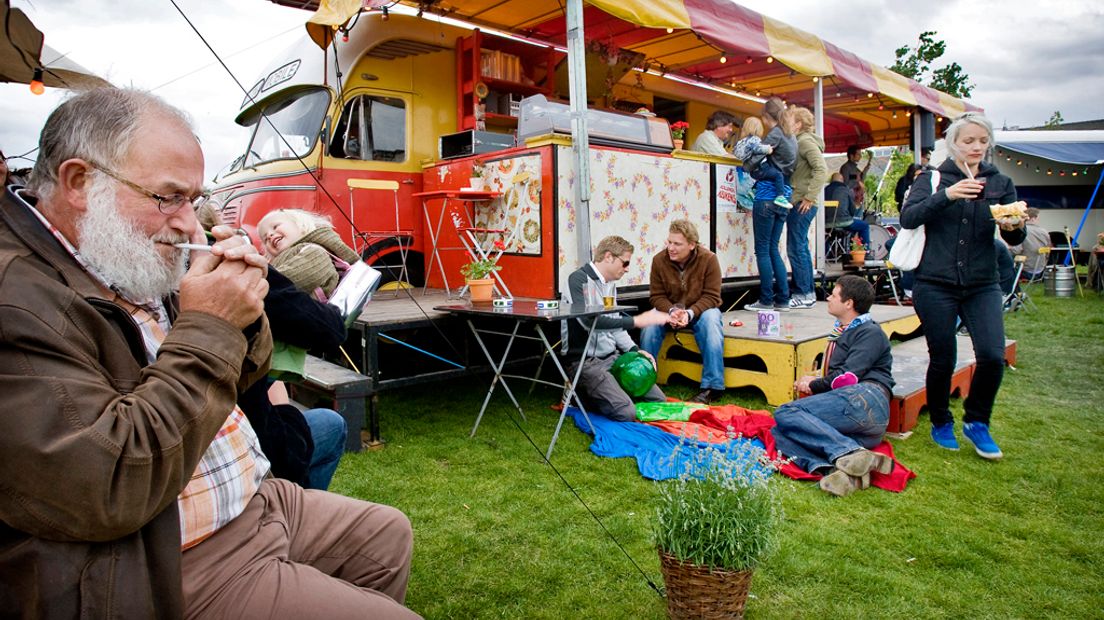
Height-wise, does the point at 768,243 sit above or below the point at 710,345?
above

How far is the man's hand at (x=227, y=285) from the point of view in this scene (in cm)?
124

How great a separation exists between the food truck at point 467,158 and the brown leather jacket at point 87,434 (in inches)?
168

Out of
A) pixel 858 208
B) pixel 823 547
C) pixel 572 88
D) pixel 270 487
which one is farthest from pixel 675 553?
pixel 858 208

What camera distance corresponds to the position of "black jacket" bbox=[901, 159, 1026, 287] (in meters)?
3.75

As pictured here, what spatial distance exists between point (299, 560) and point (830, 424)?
298 cm

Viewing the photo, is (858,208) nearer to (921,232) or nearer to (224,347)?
(921,232)

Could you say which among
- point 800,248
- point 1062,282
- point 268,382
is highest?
point 800,248

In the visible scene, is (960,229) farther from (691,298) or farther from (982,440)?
(691,298)

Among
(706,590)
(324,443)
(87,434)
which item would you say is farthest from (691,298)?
(87,434)

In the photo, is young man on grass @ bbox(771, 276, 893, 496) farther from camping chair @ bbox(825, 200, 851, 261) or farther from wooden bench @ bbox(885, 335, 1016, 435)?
camping chair @ bbox(825, 200, 851, 261)

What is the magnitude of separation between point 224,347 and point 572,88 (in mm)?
4421

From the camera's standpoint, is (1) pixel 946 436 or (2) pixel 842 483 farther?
(1) pixel 946 436

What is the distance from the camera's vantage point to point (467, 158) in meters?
6.12

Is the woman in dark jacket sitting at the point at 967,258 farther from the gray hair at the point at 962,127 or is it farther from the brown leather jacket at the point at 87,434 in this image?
the brown leather jacket at the point at 87,434
